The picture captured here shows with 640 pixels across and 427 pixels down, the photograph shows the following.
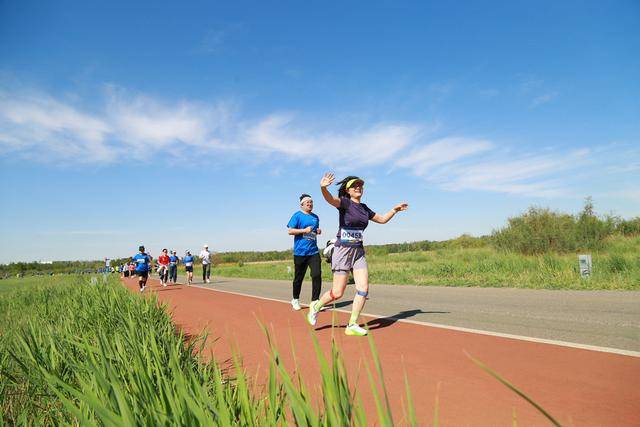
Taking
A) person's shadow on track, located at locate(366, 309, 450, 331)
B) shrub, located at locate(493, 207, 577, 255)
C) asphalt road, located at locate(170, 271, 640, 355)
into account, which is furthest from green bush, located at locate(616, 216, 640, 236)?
person's shadow on track, located at locate(366, 309, 450, 331)

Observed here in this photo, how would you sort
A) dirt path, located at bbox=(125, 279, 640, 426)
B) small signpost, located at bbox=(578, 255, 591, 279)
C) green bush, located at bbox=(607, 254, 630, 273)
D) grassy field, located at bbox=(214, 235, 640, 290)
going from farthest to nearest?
green bush, located at bbox=(607, 254, 630, 273) → small signpost, located at bbox=(578, 255, 591, 279) → grassy field, located at bbox=(214, 235, 640, 290) → dirt path, located at bbox=(125, 279, 640, 426)

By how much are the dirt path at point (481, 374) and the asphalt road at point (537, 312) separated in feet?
2.27

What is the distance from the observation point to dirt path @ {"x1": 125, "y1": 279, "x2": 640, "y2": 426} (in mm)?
2844

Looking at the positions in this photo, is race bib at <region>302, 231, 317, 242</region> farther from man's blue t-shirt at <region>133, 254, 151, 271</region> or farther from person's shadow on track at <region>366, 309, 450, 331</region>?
man's blue t-shirt at <region>133, 254, 151, 271</region>

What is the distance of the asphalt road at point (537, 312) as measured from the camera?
5012 mm

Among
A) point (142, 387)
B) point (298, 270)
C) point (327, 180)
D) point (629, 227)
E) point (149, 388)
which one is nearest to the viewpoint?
point (149, 388)

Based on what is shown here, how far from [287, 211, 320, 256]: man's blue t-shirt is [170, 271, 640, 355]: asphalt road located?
1.71 metres

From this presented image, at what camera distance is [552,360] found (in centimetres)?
398

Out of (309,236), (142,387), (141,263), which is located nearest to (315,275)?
(309,236)

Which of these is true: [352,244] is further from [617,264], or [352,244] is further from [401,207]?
[617,264]

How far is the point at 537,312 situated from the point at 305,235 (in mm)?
4402

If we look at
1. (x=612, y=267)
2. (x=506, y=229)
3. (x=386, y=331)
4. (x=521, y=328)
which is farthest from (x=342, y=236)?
(x=506, y=229)

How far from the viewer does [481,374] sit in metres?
3.71

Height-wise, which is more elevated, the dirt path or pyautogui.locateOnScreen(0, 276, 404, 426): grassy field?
pyautogui.locateOnScreen(0, 276, 404, 426): grassy field
